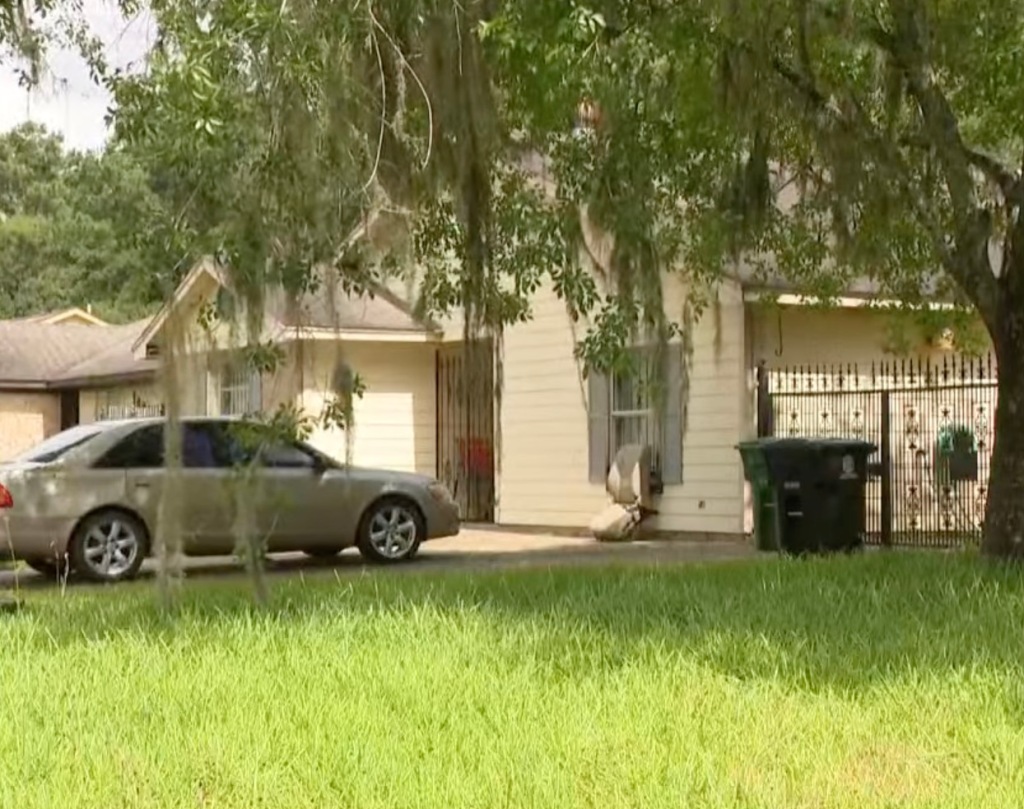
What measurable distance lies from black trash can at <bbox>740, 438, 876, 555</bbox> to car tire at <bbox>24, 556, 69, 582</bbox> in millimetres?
6504

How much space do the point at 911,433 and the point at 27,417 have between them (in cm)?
1854

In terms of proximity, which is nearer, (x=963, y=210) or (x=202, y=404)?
A: (x=202, y=404)

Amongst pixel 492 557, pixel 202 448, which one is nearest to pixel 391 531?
pixel 492 557

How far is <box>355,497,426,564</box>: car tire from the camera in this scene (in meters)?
14.3

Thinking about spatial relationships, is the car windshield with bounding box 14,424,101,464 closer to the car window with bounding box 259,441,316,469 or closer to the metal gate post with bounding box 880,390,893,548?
the car window with bounding box 259,441,316,469

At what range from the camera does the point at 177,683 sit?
6.47 m

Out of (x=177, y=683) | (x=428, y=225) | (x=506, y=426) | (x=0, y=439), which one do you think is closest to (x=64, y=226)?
(x=0, y=439)

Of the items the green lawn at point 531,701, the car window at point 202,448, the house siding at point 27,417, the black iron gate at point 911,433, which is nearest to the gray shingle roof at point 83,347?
the house siding at point 27,417

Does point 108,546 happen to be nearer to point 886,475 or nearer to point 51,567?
point 51,567

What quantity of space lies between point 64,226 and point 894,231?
35.9m

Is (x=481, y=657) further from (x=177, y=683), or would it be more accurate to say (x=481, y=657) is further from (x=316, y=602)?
(x=316, y=602)

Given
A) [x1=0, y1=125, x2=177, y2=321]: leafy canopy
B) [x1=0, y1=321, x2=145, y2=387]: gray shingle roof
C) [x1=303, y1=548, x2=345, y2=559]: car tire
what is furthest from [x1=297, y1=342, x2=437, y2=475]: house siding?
[x1=0, y1=321, x2=145, y2=387]: gray shingle roof

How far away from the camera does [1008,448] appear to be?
1050cm

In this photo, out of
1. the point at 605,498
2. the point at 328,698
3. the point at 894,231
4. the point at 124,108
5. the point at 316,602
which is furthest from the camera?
the point at 605,498
